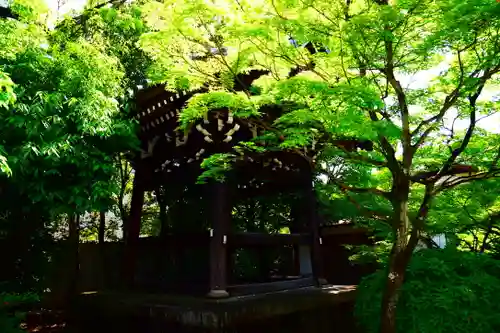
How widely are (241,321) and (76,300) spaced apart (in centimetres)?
430

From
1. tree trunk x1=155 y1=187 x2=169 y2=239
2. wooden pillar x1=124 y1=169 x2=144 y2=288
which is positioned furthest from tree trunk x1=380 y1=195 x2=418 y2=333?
tree trunk x1=155 y1=187 x2=169 y2=239

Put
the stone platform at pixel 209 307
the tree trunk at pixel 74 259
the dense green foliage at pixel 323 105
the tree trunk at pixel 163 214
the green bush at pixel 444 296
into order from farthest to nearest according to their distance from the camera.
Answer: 1. the tree trunk at pixel 163 214
2. the tree trunk at pixel 74 259
3. the stone platform at pixel 209 307
4. the green bush at pixel 444 296
5. the dense green foliage at pixel 323 105

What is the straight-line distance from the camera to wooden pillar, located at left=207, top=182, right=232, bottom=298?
6586 millimetres

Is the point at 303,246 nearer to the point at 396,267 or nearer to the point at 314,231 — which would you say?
the point at 314,231

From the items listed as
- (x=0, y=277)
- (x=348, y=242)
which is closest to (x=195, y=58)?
(x=0, y=277)

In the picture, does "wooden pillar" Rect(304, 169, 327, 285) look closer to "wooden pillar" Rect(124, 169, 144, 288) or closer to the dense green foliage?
the dense green foliage

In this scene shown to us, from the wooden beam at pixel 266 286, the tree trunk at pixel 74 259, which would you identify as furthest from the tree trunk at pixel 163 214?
the wooden beam at pixel 266 286

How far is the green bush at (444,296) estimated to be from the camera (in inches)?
208

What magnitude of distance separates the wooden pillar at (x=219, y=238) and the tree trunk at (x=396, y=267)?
258cm

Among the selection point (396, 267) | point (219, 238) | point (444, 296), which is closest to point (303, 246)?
point (219, 238)

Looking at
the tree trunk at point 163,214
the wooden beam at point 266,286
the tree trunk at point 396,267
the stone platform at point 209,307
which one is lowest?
the stone platform at point 209,307

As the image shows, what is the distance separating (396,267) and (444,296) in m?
1.03

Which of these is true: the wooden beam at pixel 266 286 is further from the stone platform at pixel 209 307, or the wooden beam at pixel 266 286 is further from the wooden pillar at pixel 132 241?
the wooden pillar at pixel 132 241

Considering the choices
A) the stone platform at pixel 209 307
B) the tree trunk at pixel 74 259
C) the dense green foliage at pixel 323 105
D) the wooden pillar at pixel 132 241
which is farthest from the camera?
the tree trunk at pixel 74 259
